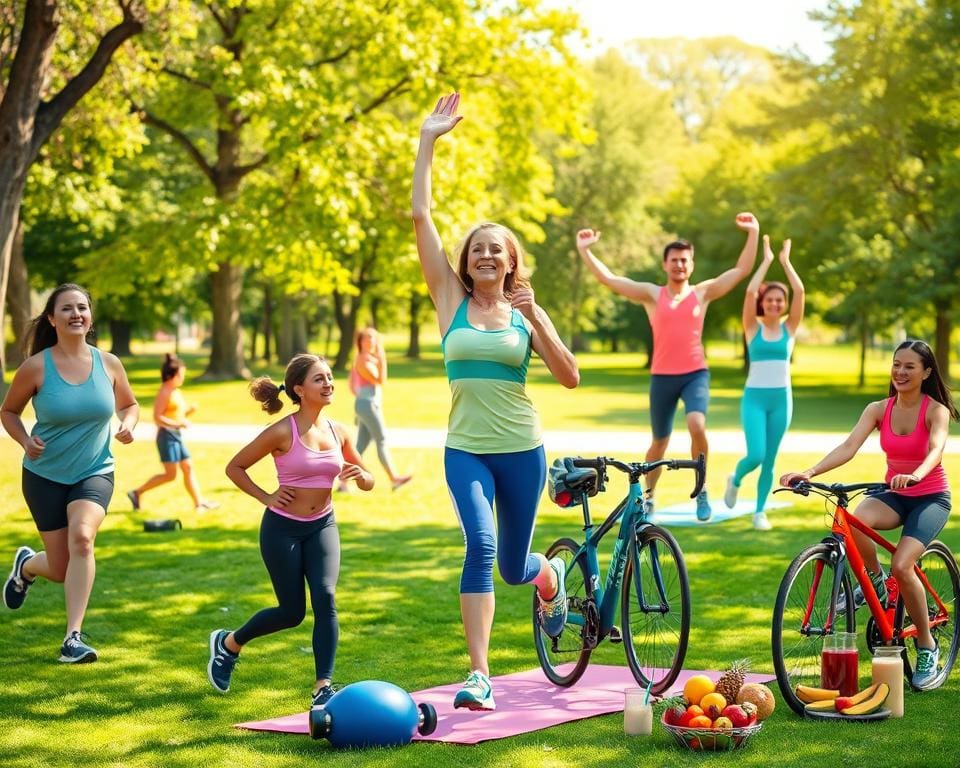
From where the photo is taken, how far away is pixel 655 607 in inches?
260

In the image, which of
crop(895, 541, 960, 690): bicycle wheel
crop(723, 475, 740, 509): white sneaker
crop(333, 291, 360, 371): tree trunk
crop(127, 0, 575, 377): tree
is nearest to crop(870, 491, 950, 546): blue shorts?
crop(895, 541, 960, 690): bicycle wheel

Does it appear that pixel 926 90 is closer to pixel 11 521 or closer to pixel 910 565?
pixel 11 521

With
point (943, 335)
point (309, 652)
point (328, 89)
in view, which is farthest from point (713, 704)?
point (943, 335)

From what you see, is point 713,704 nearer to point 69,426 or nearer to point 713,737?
point 713,737

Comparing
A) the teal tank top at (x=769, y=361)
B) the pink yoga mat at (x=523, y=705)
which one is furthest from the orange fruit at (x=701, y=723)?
the teal tank top at (x=769, y=361)

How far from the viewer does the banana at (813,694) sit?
650 centimetres

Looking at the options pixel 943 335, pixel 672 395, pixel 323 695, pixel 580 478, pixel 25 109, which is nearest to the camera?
pixel 323 695

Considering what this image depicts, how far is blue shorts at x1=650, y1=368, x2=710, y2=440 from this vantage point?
39.2ft

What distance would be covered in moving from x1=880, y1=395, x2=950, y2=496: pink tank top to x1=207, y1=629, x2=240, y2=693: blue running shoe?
3.47 meters

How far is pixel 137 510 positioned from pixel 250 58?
17514mm

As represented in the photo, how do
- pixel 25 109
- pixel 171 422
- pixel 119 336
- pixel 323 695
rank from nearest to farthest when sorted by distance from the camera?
pixel 323 695 → pixel 171 422 → pixel 25 109 → pixel 119 336

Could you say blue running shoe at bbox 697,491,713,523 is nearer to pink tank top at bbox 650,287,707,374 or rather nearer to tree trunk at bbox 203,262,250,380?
pink tank top at bbox 650,287,707,374

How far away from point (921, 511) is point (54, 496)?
15.5ft

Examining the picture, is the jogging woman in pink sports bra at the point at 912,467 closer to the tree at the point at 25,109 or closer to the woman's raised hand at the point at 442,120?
the woman's raised hand at the point at 442,120
